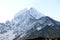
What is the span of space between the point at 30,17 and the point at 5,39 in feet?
23.4

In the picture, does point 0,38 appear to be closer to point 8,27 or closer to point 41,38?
point 8,27

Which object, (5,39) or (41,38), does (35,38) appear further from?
(5,39)

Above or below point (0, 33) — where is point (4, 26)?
above

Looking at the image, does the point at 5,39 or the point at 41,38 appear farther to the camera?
the point at 5,39

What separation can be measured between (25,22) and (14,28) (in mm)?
2752

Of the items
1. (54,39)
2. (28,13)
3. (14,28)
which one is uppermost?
(28,13)

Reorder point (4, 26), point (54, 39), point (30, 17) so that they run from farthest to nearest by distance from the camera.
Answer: point (4, 26) → point (30, 17) → point (54, 39)

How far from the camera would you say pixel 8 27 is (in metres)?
38.8

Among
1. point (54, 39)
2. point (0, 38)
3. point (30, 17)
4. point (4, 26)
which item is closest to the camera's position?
point (54, 39)

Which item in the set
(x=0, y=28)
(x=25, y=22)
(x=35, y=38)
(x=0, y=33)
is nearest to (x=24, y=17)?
(x=25, y=22)

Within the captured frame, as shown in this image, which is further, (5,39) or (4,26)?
(4,26)

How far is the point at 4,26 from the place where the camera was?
38.2 m

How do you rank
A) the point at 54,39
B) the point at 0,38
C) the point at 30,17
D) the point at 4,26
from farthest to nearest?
1. the point at 4,26
2. the point at 30,17
3. the point at 0,38
4. the point at 54,39

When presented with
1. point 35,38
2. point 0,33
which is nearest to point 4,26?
point 0,33
